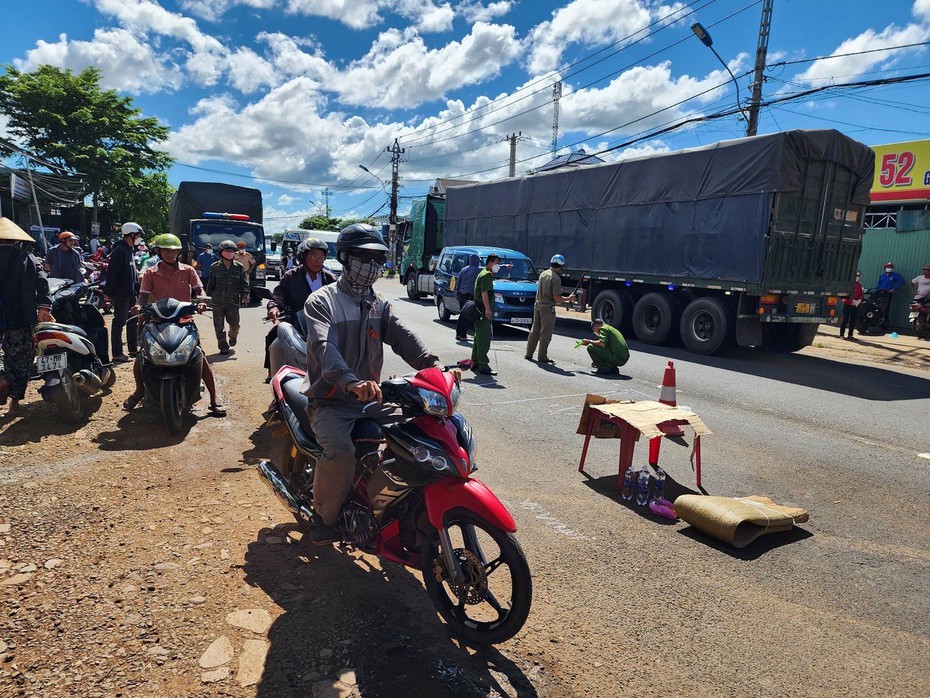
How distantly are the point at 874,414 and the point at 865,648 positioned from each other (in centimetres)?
574

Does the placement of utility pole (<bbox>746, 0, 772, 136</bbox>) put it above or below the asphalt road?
above

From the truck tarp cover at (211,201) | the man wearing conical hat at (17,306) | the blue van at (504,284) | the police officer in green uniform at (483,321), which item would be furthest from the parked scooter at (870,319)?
the truck tarp cover at (211,201)

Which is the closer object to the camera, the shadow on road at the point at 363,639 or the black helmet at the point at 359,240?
the shadow on road at the point at 363,639

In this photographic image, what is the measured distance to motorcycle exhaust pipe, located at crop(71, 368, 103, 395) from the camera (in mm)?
5957

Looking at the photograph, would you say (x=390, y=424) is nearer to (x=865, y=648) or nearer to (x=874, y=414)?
(x=865, y=648)

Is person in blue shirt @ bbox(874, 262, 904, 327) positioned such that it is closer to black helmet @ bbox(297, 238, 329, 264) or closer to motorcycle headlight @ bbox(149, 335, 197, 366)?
black helmet @ bbox(297, 238, 329, 264)

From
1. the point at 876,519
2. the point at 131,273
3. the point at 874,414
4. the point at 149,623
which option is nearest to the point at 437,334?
the point at 131,273

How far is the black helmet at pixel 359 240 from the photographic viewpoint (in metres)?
3.18

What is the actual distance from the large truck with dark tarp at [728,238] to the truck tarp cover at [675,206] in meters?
0.03

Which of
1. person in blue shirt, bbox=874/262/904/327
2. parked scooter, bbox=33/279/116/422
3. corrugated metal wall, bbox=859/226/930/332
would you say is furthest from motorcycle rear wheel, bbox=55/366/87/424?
corrugated metal wall, bbox=859/226/930/332

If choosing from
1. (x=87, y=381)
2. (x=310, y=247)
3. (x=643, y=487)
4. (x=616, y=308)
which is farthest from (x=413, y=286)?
(x=643, y=487)

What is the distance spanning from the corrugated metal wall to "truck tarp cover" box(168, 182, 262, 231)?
19458 millimetres

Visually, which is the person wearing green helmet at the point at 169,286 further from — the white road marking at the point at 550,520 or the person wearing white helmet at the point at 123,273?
the white road marking at the point at 550,520

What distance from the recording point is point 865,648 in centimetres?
289
